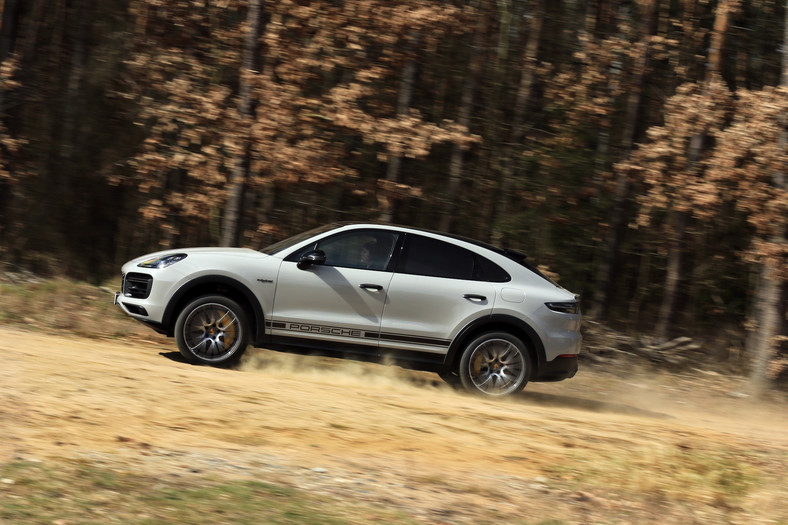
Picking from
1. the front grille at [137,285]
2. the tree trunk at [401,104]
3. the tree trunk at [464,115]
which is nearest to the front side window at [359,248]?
the front grille at [137,285]

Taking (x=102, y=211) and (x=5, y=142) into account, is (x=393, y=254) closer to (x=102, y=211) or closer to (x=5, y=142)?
(x=5, y=142)

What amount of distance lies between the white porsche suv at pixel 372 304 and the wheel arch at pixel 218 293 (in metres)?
0.01

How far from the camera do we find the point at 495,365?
29.9 feet

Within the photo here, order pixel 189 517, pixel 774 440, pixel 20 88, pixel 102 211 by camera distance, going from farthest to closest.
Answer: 1. pixel 102 211
2. pixel 20 88
3. pixel 774 440
4. pixel 189 517

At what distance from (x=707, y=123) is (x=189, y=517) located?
1044 centimetres

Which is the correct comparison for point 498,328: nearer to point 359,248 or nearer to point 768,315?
point 359,248

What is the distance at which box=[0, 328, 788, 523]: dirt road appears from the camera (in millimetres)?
5539

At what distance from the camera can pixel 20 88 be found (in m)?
13.6

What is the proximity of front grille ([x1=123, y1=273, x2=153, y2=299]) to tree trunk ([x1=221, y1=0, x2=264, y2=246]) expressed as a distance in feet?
11.0

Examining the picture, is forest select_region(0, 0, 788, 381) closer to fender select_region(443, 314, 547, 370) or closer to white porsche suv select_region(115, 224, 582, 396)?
white porsche suv select_region(115, 224, 582, 396)

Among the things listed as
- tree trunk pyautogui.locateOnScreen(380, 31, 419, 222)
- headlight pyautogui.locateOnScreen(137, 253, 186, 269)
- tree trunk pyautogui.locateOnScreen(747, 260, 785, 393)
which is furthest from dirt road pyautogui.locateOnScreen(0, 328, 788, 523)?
tree trunk pyautogui.locateOnScreen(380, 31, 419, 222)

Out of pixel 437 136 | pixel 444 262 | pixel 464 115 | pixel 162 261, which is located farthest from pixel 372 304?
pixel 464 115

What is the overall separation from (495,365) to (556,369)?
63cm

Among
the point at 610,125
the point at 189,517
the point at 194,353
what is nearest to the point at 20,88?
the point at 194,353
